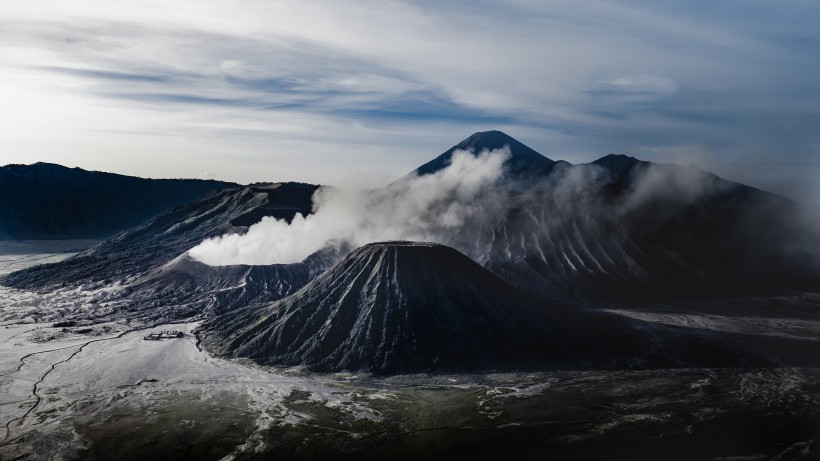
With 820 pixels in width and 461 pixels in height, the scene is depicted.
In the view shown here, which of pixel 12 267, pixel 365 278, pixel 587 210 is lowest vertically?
pixel 12 267

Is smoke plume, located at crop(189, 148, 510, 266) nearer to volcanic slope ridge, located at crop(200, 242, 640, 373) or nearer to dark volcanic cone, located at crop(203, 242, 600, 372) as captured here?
volcanic slope ridge, located at crop(200, 242, 640, 373)

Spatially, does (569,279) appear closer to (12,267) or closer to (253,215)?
(253,215)

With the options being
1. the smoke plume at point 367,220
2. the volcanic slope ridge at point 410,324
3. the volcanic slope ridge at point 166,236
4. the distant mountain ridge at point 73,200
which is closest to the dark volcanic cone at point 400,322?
the volcanic slope ridge at point 410,324

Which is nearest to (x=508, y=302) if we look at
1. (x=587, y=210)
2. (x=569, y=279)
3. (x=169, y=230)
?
(x=569, y=279)

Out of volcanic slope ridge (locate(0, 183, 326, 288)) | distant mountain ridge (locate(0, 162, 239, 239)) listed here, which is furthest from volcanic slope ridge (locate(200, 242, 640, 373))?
distant mountain ridge (locate(0, 162, 239, 239))

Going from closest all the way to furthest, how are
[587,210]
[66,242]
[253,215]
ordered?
[587,210]
[253,215]
[66,242]

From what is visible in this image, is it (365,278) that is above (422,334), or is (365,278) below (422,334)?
above
